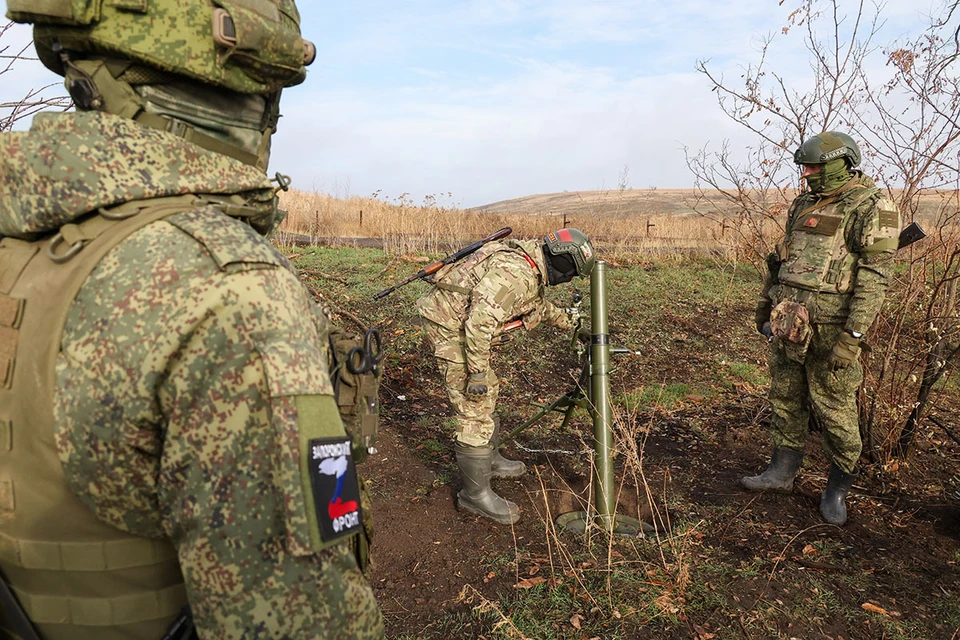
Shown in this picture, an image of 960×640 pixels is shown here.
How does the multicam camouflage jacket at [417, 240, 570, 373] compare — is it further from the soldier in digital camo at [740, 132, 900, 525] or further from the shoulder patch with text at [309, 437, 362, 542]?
the shoulder patch with text at [309, 437, 362, 542]

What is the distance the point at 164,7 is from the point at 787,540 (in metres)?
3.89

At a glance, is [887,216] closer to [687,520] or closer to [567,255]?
[567,255]

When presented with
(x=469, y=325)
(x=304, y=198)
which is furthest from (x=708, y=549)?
(x=304, y=198)

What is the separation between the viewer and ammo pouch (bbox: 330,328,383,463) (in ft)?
4.67

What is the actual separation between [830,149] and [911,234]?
2.27 feet

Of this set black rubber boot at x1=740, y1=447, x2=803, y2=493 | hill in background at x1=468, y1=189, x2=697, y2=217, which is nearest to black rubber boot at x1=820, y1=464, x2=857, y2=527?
black rubber boot at x1=740, y1=447, x2=803, y2=493

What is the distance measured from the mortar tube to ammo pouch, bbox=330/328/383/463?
2.07m

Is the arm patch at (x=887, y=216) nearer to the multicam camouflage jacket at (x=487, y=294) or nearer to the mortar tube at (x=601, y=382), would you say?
the mortar tube at (x=601, y=382)

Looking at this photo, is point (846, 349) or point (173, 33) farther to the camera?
point (846, 349)

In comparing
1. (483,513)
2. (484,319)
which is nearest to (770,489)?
(483,513)

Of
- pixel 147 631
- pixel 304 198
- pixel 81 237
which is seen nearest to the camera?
pixel 81 237

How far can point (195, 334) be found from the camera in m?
0.86

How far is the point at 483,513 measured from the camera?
3.95m

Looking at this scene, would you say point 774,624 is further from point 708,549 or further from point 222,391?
point 222,391
